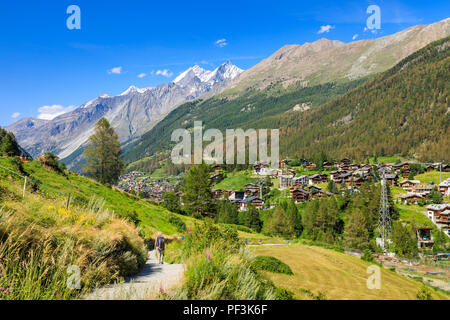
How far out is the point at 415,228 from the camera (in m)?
66.6

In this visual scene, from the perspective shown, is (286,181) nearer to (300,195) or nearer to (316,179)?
(316,179)

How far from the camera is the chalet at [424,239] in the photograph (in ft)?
221

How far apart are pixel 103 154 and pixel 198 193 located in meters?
15.9

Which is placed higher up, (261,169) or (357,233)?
(261,169)

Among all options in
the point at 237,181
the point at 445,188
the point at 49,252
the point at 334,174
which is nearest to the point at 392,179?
the point at 445,188

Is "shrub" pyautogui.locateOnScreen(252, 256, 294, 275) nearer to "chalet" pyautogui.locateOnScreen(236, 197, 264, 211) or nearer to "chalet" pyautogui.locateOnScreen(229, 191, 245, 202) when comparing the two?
"chalet" pyautogui.locateOnScreen(236, 197, 264, 211)

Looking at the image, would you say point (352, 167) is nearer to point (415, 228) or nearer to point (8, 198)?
point (415, 228)

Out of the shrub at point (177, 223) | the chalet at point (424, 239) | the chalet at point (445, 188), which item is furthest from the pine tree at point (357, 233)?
the shrub at point (177, 223)

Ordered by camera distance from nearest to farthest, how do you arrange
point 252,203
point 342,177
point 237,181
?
point 252,203
point 342,177
point 237,181

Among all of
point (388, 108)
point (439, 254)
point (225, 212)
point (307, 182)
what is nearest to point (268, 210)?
point (225, 212)

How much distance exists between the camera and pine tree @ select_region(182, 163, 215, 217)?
48.2 m

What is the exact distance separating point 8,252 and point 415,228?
78.8m

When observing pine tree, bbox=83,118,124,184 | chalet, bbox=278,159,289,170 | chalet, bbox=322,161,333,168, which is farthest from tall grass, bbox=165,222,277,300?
chalet, bbox=322,161,333,168

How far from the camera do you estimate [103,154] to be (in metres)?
42.6
